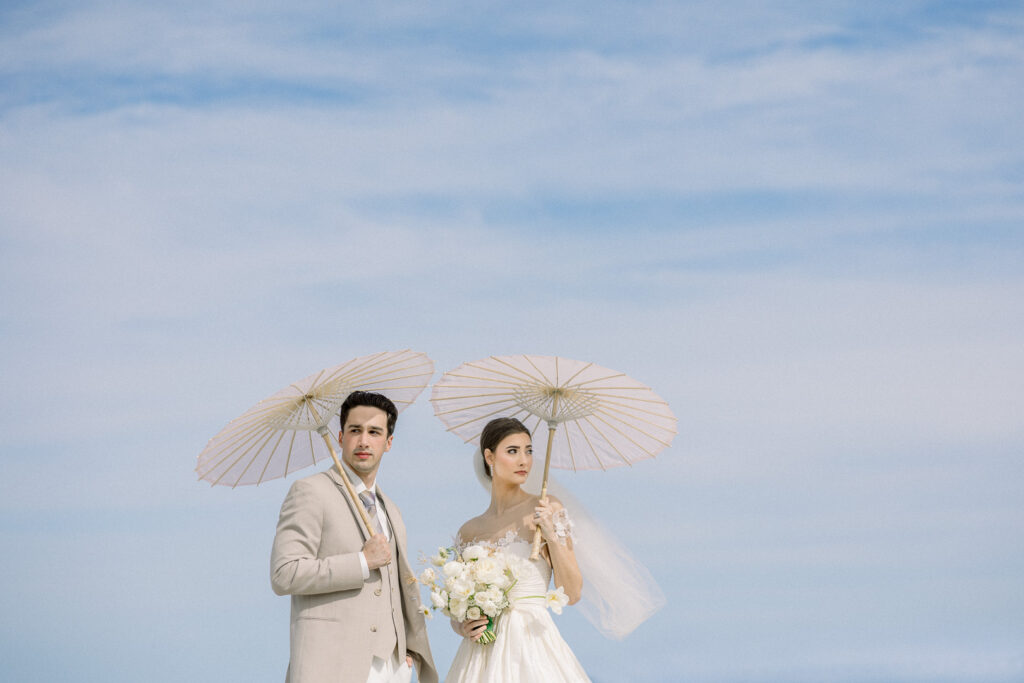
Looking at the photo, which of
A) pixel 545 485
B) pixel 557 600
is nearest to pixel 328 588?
pixel 557 600

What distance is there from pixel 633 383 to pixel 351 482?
1.92m

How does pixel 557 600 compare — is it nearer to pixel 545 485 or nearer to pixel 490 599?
pixel 490 599

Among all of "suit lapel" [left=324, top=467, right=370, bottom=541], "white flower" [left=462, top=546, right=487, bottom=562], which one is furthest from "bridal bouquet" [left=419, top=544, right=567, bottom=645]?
"suit lapel" [left=324, top=467, right=370, bottom=541]

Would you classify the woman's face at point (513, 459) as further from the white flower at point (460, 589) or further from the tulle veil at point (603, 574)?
A: the white flower at point (460, 589)

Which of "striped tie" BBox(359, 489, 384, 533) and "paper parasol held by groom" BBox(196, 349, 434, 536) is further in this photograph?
"paper parasol held by groom" BBox(196, 349, 434, 536)

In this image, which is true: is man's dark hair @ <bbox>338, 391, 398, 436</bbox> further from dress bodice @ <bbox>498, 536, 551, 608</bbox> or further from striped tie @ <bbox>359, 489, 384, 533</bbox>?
dress bodice @ <bbox>498, 536, 551, 608</bbox>

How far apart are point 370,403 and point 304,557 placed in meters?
0.94

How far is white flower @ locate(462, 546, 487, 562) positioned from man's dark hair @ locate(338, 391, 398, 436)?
34.0 inches

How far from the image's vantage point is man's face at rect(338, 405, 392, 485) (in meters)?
6.77

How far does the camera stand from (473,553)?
7164mm

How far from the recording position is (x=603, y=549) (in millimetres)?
7887

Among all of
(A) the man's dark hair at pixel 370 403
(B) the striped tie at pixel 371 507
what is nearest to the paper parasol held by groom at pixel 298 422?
(A) the man's dark hair at pixel 370 403

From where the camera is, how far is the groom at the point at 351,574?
639 cm

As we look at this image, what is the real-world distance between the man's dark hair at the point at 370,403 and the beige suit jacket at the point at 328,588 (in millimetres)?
371
